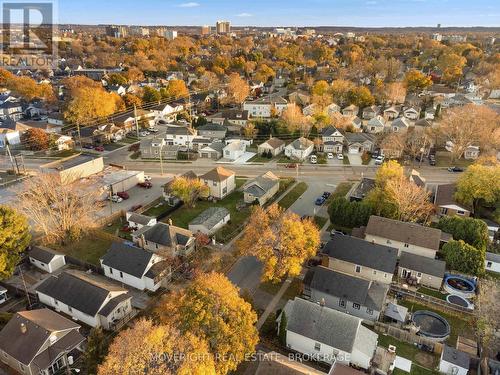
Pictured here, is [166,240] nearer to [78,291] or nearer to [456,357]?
[78,291]

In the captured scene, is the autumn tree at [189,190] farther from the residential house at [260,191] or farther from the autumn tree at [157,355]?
the autumn tree at [157,355]

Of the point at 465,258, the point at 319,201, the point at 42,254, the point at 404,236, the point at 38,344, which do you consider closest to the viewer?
the point at 38,344

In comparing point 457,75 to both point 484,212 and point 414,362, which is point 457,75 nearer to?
point 484,212

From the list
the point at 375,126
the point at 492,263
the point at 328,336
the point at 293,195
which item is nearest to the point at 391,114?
the point at 375,126

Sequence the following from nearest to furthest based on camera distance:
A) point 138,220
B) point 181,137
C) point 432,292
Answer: point 432,292
point 138,220
point 181,137

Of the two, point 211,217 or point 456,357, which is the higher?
point 211,217

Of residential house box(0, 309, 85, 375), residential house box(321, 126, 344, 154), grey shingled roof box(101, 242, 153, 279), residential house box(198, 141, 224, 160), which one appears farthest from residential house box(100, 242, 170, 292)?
residential house box(321, 126, 344, 154)

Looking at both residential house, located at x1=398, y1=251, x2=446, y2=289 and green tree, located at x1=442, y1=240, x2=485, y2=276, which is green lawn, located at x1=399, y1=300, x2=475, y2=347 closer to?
residential house, located at x1=398, y1=251, x2=446, y2=289
